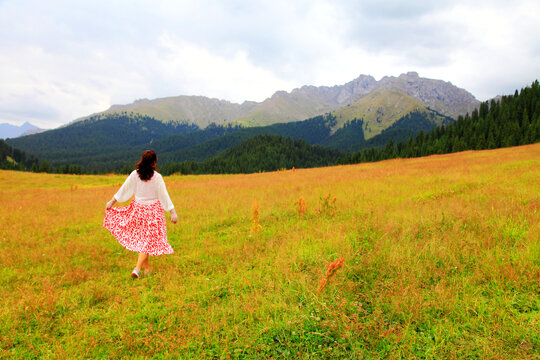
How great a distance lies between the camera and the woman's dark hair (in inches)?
237

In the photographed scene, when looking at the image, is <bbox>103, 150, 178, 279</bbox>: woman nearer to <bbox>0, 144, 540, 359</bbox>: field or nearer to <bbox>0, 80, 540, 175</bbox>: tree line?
<bbox>0, 144, 540, 359</bbox>: field

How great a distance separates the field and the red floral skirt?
686 mm

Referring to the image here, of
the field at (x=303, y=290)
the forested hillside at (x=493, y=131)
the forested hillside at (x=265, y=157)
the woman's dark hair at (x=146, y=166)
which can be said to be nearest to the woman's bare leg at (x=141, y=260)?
the field at (x=303, y=290)

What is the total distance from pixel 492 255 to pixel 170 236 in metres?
8.64

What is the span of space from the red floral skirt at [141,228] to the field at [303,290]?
686mm

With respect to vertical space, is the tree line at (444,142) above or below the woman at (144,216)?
above

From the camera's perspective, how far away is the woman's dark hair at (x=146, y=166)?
6012mm

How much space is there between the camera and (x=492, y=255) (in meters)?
4.73

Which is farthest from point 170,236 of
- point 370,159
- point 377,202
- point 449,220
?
point 370,159

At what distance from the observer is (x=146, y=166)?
19.8ft

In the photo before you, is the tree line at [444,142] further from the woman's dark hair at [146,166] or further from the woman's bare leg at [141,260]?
Result: the woman's bare leg at [141,260]

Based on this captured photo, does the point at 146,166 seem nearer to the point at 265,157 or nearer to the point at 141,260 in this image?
the point at 141,260

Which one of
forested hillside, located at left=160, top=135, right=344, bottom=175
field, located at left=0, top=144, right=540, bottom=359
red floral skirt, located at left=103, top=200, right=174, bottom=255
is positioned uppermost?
forested hillside, located at left=160, top=135, right=344, bottom=175

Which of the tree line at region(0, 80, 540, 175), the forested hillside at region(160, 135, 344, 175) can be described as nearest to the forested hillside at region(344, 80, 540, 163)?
the tree line at region(0, 80, 540, 175)
